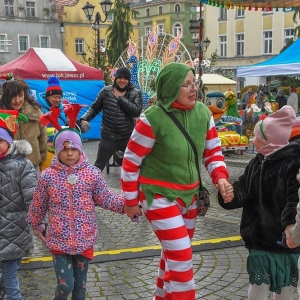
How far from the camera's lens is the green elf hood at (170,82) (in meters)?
3.35

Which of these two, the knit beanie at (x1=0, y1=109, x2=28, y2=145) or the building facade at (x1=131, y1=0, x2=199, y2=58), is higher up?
the building facade at (x1=131, y1=0, x2=199, y2=58)

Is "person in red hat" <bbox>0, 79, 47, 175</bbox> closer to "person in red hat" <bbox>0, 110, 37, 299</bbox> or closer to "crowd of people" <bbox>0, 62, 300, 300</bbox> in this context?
"person in red hat" <bbox>0, 110, 37, 299</bbox>

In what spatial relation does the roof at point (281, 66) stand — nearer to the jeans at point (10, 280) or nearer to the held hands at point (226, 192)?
the held hands at point (226, 192)

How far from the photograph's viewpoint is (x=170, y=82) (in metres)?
3.37

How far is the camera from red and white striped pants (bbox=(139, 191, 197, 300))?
3.26 m

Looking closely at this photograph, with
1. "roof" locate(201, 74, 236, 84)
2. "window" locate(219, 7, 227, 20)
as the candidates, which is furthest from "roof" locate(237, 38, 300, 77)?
"window" locate(219, 7, 227, 20)

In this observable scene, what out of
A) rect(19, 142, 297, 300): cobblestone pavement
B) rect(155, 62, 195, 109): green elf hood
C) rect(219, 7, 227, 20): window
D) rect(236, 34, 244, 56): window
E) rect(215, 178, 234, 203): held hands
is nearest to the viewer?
rect(215, 178, 234, 203): held hands

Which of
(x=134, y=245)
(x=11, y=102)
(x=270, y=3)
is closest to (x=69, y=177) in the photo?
(x=11, y=102)

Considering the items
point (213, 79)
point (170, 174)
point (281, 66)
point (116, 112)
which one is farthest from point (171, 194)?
point (213, 79)

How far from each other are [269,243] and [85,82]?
43.3 ft

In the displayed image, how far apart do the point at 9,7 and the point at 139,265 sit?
4434 centimetres

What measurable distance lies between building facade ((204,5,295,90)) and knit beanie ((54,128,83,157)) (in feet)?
131

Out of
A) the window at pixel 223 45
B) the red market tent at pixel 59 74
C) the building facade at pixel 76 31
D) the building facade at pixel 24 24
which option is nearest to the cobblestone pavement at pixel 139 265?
the red market tent at pixel 59 74

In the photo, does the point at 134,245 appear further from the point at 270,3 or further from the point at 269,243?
the point at 270,3
